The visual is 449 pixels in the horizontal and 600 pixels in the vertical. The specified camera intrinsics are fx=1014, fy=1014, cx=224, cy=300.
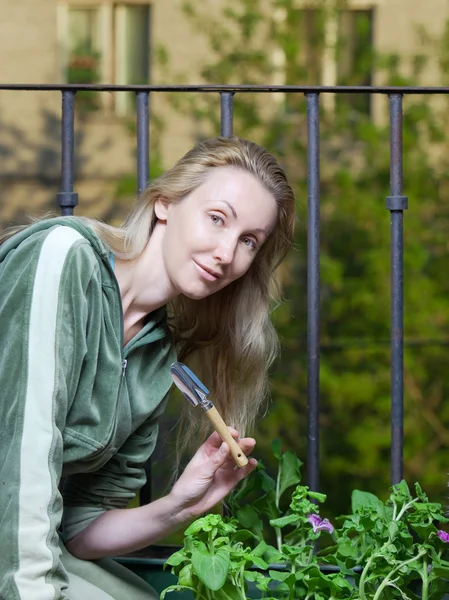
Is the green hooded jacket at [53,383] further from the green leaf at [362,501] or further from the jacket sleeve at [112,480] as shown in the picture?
the green leaf at [362,501]

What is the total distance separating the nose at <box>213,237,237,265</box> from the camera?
1786 millimetres

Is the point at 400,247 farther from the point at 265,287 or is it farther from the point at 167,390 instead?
the point at 167,390

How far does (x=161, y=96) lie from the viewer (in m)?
6.66

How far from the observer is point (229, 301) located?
2.04 m

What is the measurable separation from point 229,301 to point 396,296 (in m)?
0.35

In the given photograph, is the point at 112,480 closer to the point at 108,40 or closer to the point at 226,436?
the point at 226,436

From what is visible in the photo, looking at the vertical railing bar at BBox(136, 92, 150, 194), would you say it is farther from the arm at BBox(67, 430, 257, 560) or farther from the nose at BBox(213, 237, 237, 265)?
the arm at BBox(67, 430, 257, 560)

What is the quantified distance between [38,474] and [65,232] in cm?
41

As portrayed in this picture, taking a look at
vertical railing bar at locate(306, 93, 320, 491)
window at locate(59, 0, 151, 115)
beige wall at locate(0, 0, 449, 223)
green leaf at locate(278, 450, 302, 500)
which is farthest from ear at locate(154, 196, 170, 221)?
window at locate(59, 0, 151, 115)

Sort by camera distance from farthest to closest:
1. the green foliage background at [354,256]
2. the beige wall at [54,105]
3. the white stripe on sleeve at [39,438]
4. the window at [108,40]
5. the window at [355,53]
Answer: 1. the window at [108,40]
2. the beige wall at [54,105]
3. the window at [355,53]
4. the green foliage background at [354,256]
5. the white stripe on sleeve at [39,438]

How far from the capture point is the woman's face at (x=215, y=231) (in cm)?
180

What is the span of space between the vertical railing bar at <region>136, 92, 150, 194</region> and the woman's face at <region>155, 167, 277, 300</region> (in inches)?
12.9

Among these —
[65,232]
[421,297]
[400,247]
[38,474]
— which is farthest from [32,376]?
[421,297]

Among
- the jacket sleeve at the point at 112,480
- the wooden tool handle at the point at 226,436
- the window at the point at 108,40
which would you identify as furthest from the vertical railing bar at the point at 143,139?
the window at the point at 108,40
